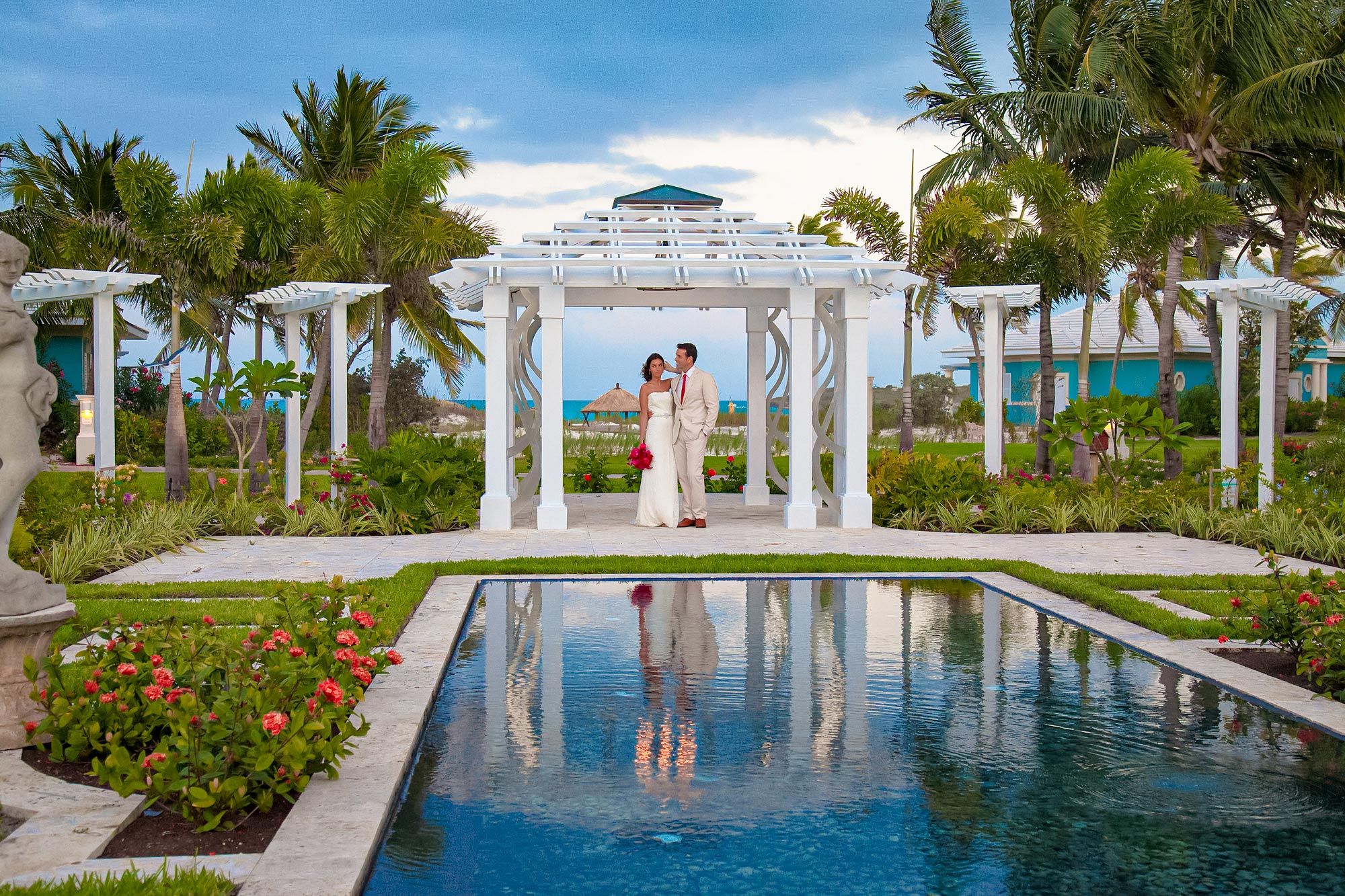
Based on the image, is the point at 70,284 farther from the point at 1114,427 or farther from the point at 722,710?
the point at 1114,427

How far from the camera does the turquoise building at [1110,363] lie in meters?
41.8

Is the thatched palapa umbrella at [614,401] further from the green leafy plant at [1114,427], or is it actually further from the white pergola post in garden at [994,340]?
the green leafy plant at [1114,427]

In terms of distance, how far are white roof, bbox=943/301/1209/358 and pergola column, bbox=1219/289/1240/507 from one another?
84.8 feet

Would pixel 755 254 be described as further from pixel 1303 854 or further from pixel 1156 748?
pixel 1303 854

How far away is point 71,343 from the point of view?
3528 centimetres

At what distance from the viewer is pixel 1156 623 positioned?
7.45 meters

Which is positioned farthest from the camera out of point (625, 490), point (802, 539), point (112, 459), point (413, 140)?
point (413, 140)

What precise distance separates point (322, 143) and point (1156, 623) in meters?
26.4

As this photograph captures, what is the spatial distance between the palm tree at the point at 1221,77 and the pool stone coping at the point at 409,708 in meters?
13.4

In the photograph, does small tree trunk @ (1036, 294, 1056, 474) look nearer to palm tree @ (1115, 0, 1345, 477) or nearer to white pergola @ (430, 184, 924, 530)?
palm tree @ (1115, 0, 1345, 477)

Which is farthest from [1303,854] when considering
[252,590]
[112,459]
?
[112,459]

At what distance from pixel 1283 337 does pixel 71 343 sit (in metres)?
31.8

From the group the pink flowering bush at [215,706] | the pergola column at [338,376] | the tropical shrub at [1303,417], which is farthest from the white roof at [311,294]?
the tropical shrub at [1303,417]

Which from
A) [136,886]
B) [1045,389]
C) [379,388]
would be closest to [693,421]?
[136,886]
